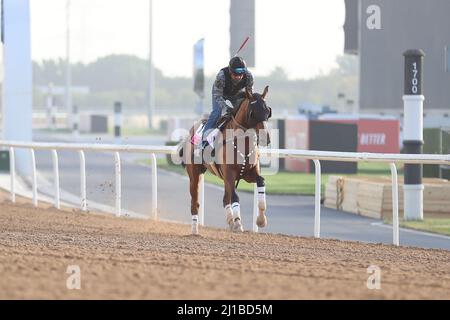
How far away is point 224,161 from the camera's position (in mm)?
12453

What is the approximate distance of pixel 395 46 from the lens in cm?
2469

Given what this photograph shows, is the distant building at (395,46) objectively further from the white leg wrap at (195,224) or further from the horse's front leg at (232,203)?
the horse's front leg at (232,203)

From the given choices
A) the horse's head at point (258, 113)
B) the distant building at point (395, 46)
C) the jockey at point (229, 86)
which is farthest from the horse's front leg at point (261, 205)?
the distant building at point (395, 46)

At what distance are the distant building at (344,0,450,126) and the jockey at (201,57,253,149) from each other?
1107 centimetres

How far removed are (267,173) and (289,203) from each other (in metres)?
4.99

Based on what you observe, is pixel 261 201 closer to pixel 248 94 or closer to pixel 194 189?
pixel 248 94

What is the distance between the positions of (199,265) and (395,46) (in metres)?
16.5

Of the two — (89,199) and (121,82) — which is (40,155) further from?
(121,82)

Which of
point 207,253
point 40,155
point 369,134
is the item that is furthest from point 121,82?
point 207,253

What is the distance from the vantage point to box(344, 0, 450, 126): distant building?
77.6 ft

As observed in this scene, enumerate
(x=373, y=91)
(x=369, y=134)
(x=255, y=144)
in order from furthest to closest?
(x=369, y=134)
(x=373, y=91)
(x=255, y=144)

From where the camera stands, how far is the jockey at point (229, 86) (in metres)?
12.4

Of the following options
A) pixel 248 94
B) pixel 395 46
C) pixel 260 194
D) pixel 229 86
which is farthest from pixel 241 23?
pixel 395 46

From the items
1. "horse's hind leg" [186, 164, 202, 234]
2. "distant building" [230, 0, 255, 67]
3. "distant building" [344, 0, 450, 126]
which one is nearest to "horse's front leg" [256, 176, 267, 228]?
"horse's hind leg" [186, 164, 202, 234]
